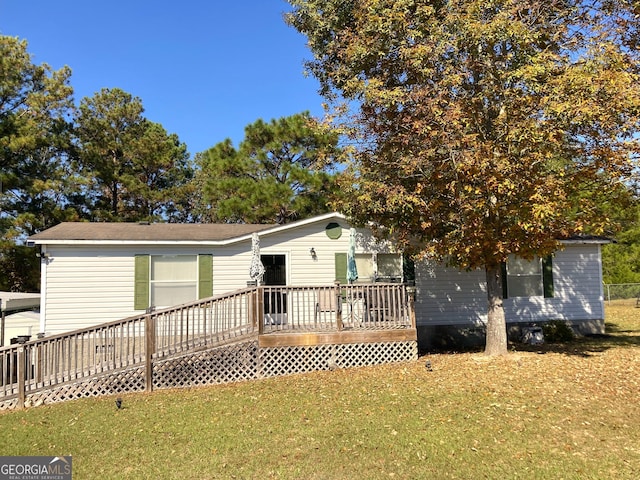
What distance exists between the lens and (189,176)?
93.4ft

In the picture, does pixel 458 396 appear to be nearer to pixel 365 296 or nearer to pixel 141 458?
pixel 365 296

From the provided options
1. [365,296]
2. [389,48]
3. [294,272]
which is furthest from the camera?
[294,272]

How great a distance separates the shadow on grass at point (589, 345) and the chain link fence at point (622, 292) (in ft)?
38.0

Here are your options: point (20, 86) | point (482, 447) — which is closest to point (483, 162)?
point (482, 447)

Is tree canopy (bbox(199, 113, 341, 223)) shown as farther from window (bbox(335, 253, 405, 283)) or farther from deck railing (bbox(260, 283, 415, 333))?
deck railing (bbox(260, 283, 415, 333))

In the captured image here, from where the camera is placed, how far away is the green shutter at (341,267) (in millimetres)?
11891

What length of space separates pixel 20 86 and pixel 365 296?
21162mm

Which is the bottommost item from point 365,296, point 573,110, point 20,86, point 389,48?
point 365,296

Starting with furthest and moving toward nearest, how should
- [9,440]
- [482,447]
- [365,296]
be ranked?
[365,296] < [9,440] < [482,447]

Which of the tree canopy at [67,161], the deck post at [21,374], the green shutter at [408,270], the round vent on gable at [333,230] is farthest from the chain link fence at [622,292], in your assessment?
the deck post at [21,374]

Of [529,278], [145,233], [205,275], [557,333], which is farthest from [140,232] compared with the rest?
[557,333]

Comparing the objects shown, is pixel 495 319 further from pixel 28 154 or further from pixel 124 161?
pixel 124 161

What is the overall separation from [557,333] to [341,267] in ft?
20.6

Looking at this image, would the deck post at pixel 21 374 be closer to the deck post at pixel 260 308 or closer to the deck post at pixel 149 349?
the deck post at pixel 149 349
